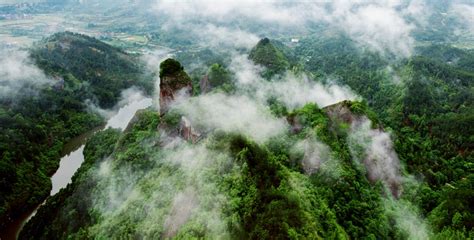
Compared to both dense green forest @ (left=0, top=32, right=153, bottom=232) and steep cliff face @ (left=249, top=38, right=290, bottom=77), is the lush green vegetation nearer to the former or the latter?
steep cliff face @ (left=249, top=38, right=290, bottom=77)

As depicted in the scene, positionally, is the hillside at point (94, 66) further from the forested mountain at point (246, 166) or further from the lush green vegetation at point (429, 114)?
the lush green vegetation at point (429, 114)

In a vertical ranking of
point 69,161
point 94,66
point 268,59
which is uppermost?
point 268,59

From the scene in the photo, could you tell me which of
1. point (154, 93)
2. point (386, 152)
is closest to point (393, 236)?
point (386, 152)

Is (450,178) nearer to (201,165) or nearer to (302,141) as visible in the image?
(302,141)

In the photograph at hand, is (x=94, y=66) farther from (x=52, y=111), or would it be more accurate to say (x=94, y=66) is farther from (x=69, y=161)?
(x=69, y=161)

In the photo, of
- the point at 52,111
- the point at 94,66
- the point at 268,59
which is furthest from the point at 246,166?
the point at 94,66

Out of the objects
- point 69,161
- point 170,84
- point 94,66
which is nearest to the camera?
point 170,84
